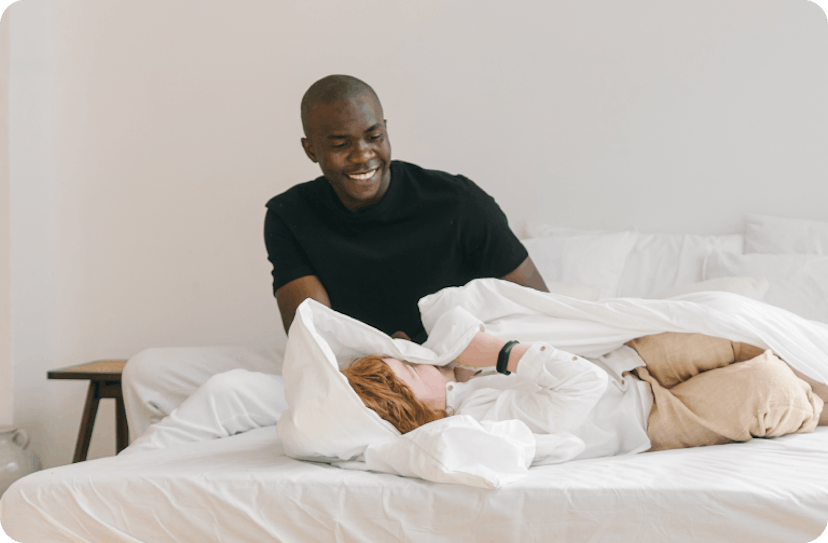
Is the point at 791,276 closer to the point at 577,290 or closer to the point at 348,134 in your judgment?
the point at 577,290

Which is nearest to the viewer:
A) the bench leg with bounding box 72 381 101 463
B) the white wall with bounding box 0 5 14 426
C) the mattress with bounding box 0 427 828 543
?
the mattress with bounding box 0 427 828 543

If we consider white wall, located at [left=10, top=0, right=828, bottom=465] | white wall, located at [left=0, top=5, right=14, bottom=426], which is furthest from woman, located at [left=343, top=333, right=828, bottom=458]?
white wall, located at [left=0, top=5, right=14, bottom=426]

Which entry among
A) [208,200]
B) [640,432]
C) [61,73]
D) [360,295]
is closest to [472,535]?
[640,432]

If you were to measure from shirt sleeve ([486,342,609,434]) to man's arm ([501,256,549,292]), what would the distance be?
0.56m

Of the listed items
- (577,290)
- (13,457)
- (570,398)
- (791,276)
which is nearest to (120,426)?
(13,457)

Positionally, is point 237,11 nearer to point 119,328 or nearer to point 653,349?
point 119,328

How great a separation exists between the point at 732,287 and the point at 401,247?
1.00 meters

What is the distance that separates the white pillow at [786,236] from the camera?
2244mm

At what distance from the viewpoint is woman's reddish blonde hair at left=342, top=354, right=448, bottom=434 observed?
1.31 m

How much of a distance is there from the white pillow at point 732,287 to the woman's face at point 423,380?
0.82 m

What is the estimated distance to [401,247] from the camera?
77.0 inches

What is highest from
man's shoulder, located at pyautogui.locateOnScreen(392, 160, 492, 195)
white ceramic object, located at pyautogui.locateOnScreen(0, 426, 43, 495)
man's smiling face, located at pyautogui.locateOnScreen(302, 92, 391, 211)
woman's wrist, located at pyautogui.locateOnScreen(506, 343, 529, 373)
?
man's smiling face, located at pyautogui.locateOnScreen(302, 92, 391, 211)

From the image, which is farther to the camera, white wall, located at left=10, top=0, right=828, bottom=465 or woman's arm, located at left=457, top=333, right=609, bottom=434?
white wall, located at left=10, top=0, right=828, bottom=465

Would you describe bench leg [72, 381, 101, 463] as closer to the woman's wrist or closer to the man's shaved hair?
the man's shaved hair
